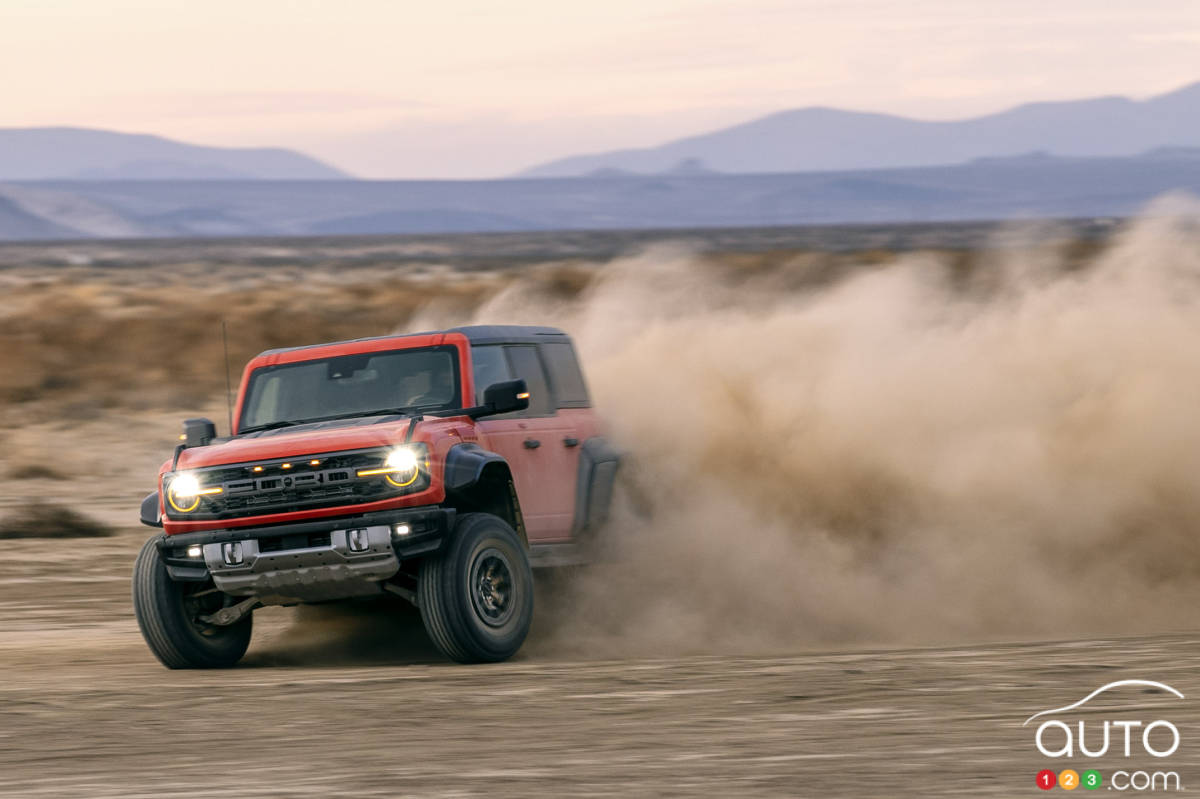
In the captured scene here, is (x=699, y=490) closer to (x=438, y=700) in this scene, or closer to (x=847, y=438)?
(x=847, y=438)

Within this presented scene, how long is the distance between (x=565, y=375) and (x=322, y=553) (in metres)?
2.72

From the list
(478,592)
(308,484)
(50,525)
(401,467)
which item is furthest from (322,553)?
(50,525)

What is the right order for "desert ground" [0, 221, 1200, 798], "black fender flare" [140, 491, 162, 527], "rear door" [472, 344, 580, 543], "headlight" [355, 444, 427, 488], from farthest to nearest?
"rear door" [472, 344, 580, 543]
"black fender flare" [140, 491, 162, 527]
"headlight" [355, 444, 427, 488]
"desert ground" [0, 221, 1200, 798]

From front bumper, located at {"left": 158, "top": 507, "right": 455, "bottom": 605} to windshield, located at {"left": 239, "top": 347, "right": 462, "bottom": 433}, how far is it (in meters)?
1.09

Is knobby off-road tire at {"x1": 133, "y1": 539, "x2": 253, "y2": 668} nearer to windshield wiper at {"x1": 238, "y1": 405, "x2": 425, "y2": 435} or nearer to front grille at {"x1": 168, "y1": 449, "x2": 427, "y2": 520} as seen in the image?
front grille at {"x1": 168, "y1": 449, "x2": 427, "y2": 520}

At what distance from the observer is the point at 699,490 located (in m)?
12.2

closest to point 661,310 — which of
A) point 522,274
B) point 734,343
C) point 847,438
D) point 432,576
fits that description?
point 734,343

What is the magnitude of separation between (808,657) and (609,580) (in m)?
1.84

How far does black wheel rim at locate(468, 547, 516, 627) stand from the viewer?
9266 millimetres

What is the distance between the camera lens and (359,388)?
33.6ft

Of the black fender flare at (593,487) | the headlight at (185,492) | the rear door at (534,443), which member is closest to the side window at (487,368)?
the rear door at (534,443)

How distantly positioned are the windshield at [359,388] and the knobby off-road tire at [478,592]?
3.39ft

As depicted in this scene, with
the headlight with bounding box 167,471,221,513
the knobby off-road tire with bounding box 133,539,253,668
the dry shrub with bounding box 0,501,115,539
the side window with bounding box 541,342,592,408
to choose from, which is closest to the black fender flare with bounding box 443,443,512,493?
the headlight with bounding box 167,471,221,513

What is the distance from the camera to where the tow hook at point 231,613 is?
9734 millimetres
